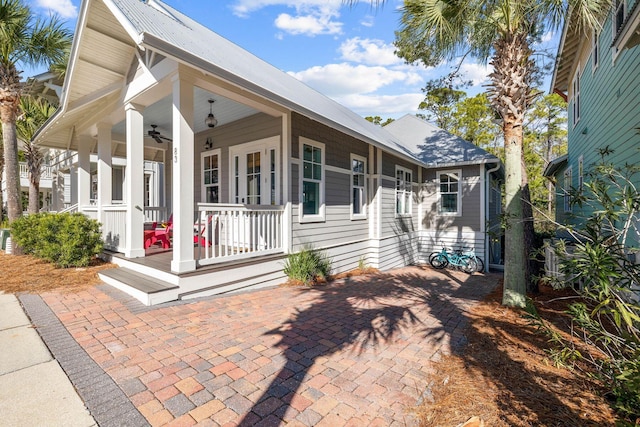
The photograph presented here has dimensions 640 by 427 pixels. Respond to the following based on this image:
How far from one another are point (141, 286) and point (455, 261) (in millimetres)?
9347

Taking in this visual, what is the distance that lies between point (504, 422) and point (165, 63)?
6.02 meters

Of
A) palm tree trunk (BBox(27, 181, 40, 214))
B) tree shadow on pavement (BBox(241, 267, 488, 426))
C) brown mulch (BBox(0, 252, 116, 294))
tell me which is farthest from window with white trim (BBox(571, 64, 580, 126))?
palm tree trunk (BBox(27, 181, 40, 214))

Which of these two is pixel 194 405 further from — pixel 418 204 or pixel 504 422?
pixel 418 204

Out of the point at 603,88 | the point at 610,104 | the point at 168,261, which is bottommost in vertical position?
the point at 168,261

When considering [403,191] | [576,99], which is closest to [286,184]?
[403,191]

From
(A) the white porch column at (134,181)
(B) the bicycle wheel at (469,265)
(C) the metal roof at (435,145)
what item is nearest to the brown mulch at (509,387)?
(A) the white porch column at (134,181)

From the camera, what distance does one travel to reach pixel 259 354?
10.5 ft

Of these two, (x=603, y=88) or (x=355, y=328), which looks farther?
(x=603, y=88)

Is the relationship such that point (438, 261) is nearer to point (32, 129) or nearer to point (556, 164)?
point (556, 164)

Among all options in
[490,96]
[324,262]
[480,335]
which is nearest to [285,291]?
[324,262]

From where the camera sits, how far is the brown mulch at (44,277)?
5.26 meters

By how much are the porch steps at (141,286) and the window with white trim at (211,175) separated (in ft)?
11.3

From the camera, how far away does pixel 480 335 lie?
12.9 ft

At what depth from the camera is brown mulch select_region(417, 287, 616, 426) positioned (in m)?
2.26
